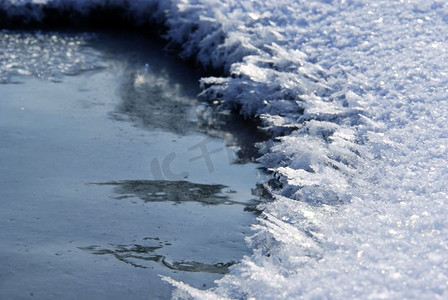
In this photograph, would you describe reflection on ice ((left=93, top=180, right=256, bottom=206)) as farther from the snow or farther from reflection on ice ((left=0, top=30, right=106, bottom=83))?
reflection on ice ((left=0, top=30, right=106, bottom=83))

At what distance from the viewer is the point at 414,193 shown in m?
4.09

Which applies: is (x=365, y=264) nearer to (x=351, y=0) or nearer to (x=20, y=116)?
(x=20, y=116)

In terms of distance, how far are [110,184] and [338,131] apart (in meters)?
1.69

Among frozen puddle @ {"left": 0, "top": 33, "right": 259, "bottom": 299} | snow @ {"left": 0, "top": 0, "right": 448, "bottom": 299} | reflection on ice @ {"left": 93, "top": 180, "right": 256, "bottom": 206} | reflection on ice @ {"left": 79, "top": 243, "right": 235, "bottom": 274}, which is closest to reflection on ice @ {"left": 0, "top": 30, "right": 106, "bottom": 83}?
frozen puddle @ {"left": 0, "top": 33, "right": 259, "bottom": 299}

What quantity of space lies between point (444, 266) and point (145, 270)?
160cm

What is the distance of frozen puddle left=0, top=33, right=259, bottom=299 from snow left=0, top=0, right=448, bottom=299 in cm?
31

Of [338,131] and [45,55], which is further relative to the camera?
[45,55]

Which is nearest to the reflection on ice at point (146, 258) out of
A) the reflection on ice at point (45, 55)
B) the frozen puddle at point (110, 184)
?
the frozen puddle at point (110, 184)

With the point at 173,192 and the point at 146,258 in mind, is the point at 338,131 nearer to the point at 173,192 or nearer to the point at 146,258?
the point at 173,192

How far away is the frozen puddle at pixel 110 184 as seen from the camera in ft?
12.9

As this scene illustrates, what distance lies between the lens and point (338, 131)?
17.1 ft

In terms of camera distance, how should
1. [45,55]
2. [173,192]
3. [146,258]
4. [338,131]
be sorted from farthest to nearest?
1. [45,55]
2. [338,131]
3. [173,192]
4. [146,258]

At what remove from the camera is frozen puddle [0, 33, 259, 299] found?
3.93 meters

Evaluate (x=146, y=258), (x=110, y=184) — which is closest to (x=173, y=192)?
(x=110, y=184)
